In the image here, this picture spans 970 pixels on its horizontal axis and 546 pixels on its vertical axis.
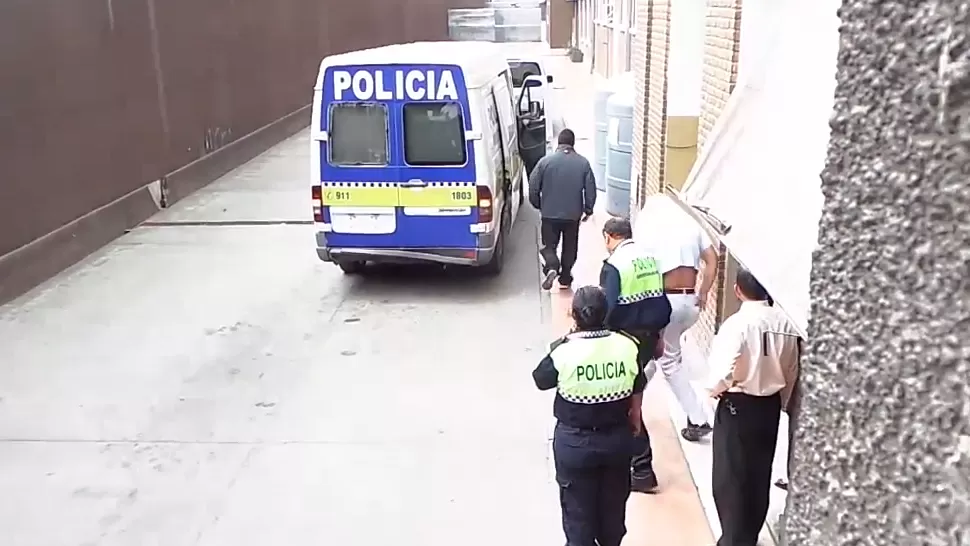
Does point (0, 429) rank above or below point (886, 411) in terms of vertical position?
below

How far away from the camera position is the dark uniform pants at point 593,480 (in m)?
4.51

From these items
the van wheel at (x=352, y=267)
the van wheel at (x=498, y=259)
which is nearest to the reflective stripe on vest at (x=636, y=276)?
the van wheel at (x=498, y=259)

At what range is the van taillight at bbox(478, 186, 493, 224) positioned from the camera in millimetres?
9992

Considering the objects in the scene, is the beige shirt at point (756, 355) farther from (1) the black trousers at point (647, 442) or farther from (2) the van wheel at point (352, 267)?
(2) the van wheel at point (352, 267)

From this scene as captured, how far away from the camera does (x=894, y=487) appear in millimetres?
988

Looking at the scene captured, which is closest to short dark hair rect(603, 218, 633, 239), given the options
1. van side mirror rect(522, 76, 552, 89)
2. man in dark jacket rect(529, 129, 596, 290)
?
man in dark jacket rect(529, 129, 596, 290)

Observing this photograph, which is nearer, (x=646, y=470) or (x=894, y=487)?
(x=894, y=487)

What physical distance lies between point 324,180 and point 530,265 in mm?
3074

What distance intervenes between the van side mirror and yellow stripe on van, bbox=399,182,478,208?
629 cm

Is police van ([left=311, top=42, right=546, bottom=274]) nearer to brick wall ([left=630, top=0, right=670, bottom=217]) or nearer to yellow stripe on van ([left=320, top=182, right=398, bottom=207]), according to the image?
yellow stripe on van ([left=320, top=182, right=398, bottom=207])

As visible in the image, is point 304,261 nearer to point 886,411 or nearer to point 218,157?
point 218,157

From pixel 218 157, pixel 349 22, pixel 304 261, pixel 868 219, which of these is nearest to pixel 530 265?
pixel 304 261

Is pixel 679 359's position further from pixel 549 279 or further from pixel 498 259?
pixel 498 259

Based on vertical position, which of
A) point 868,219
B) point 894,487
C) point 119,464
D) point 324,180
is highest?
point 868,219
